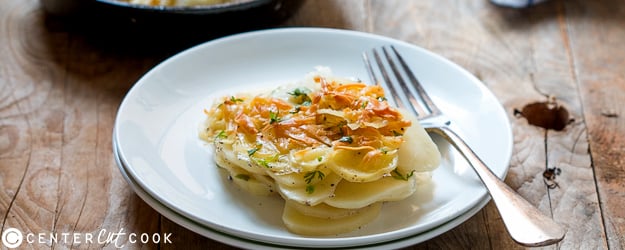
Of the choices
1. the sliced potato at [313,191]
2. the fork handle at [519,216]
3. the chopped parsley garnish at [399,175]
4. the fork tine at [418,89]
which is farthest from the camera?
the fork tine at [418,89]

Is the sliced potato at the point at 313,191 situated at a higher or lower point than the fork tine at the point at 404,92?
higher

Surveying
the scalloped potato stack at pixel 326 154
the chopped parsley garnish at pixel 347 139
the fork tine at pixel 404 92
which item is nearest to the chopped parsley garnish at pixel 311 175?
the scalloped potato stack at pixel 326 154

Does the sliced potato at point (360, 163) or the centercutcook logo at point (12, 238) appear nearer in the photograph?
the sliced potato at point (360, 163)

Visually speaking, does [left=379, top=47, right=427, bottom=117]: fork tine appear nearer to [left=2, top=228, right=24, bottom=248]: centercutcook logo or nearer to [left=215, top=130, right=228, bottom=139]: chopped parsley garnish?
[left=215, top=130, right=228, bottom=139]: chopped parsley garnish

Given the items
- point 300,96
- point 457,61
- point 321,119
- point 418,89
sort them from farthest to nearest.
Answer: point 457,61 → point 418,89 → point 300,96 → point 321,119

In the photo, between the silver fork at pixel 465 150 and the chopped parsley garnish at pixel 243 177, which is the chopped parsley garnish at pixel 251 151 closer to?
the chopped parsley garnish at pixel 243 177

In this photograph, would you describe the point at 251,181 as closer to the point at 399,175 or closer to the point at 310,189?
the point at 310,189

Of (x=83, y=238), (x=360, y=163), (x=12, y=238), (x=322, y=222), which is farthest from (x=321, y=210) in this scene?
(x=12, y=238)

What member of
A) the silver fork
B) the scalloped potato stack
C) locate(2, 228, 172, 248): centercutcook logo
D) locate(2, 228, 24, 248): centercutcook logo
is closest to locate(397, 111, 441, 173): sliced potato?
the scalloped potato stack
